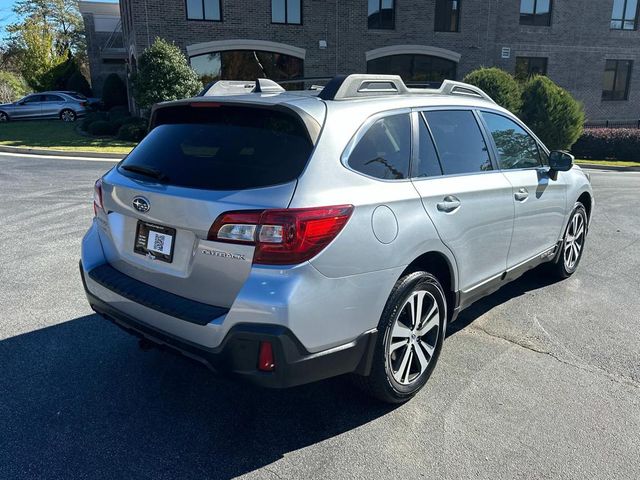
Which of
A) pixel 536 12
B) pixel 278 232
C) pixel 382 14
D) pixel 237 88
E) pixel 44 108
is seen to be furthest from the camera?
pixel 536 12

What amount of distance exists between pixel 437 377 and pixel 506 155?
188cm

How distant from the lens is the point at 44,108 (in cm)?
2653

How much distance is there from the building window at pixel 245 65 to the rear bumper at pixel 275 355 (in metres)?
20.4

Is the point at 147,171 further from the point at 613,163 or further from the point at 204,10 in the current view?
the point at 204,10

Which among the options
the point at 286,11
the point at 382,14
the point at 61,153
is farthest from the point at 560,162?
the point at 382,14

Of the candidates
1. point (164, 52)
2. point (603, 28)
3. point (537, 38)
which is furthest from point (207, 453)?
point (603, 28)

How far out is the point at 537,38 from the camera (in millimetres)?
27391

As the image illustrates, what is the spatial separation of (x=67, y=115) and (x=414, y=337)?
91.7 feet

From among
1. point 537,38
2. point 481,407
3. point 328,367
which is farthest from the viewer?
point 537,38

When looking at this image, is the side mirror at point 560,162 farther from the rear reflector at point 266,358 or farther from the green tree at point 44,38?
the green tree at point 44,38

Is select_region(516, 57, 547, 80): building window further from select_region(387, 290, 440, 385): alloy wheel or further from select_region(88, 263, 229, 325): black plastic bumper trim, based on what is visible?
select_region(88, 263, 229, 325): black plastic bumper trim

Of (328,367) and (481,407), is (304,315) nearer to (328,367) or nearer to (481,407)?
(328,367)

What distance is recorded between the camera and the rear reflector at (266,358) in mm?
2461

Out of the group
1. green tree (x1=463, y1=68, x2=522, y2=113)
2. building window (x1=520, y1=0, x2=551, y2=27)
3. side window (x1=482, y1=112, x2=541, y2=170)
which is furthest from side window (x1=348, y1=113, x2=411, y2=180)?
building window (x1=520, y1=0, x2=551, y2=27)
